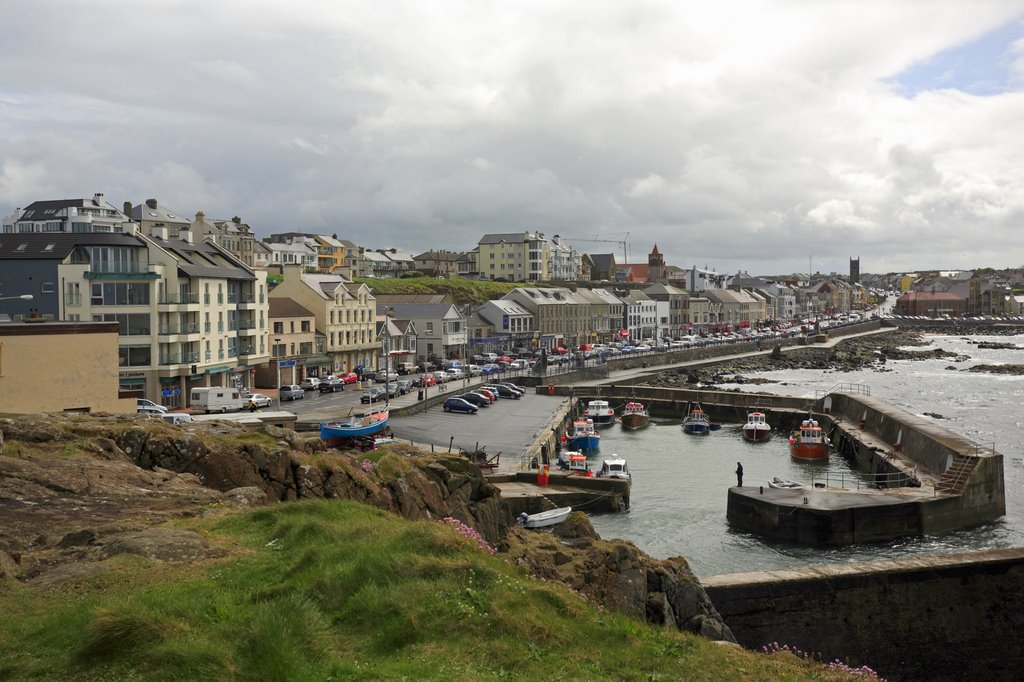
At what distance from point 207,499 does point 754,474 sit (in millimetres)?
37068

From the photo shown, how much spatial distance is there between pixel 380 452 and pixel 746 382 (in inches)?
3183

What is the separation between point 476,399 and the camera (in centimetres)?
6425

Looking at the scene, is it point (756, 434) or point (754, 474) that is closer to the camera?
point (754, 474)

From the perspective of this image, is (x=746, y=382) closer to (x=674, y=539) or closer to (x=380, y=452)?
(x=674, y=539)

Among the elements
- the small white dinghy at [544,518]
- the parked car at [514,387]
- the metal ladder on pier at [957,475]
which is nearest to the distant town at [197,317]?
the parked car at [514,387]

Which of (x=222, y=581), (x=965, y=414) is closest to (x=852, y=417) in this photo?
(x=965, y=414)

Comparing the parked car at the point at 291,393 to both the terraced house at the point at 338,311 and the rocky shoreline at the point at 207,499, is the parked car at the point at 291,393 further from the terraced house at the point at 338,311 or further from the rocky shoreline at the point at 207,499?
the rocky shoreline at the point at 207,499

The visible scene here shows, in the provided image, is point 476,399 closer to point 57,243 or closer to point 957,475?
point 57,243

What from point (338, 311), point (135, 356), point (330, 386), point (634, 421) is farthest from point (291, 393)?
point (634, 421)

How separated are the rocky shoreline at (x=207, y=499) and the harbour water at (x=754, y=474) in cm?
1231

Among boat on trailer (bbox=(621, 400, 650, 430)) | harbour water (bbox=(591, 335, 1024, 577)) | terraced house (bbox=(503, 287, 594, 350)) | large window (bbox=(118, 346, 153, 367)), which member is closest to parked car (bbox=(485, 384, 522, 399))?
harbour water (bbox=(591, 335, 1024, 577))

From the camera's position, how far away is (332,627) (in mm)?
11430

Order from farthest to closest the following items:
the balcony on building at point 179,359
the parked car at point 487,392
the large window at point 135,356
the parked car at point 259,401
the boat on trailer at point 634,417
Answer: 1. the parked car at point 487,392
2. the boat on trailer at point 634,417
3. the parked car at point 259,401
4. the balcony on building at point 179,359
5. the large window at point 135,356

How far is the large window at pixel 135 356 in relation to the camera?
4902cm
